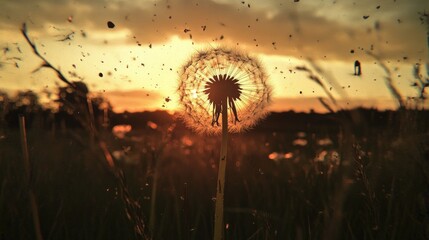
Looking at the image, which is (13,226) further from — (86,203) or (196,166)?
(196,166)

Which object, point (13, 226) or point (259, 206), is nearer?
point (13, 226)

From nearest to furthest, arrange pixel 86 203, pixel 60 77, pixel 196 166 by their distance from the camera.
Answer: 1. pixel 60 77
2. pixel 86 203
3. pixel 196 166

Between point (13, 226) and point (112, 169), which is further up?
point (112, 169)

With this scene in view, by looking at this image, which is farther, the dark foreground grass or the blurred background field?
the dark foreground grass

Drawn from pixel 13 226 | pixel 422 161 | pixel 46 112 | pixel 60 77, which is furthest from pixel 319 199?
pixel 46 112

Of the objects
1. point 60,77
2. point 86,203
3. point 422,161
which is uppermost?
point 60,77

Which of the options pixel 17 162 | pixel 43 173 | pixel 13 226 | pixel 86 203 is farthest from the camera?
pixel 17 162

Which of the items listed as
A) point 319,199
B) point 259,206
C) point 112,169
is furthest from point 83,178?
point 112,169

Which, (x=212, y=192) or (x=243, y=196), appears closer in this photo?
(x=212, y=192)

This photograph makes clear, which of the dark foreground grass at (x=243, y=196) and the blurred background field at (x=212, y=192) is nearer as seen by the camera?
the blurred background field at (x=212, y=192)
